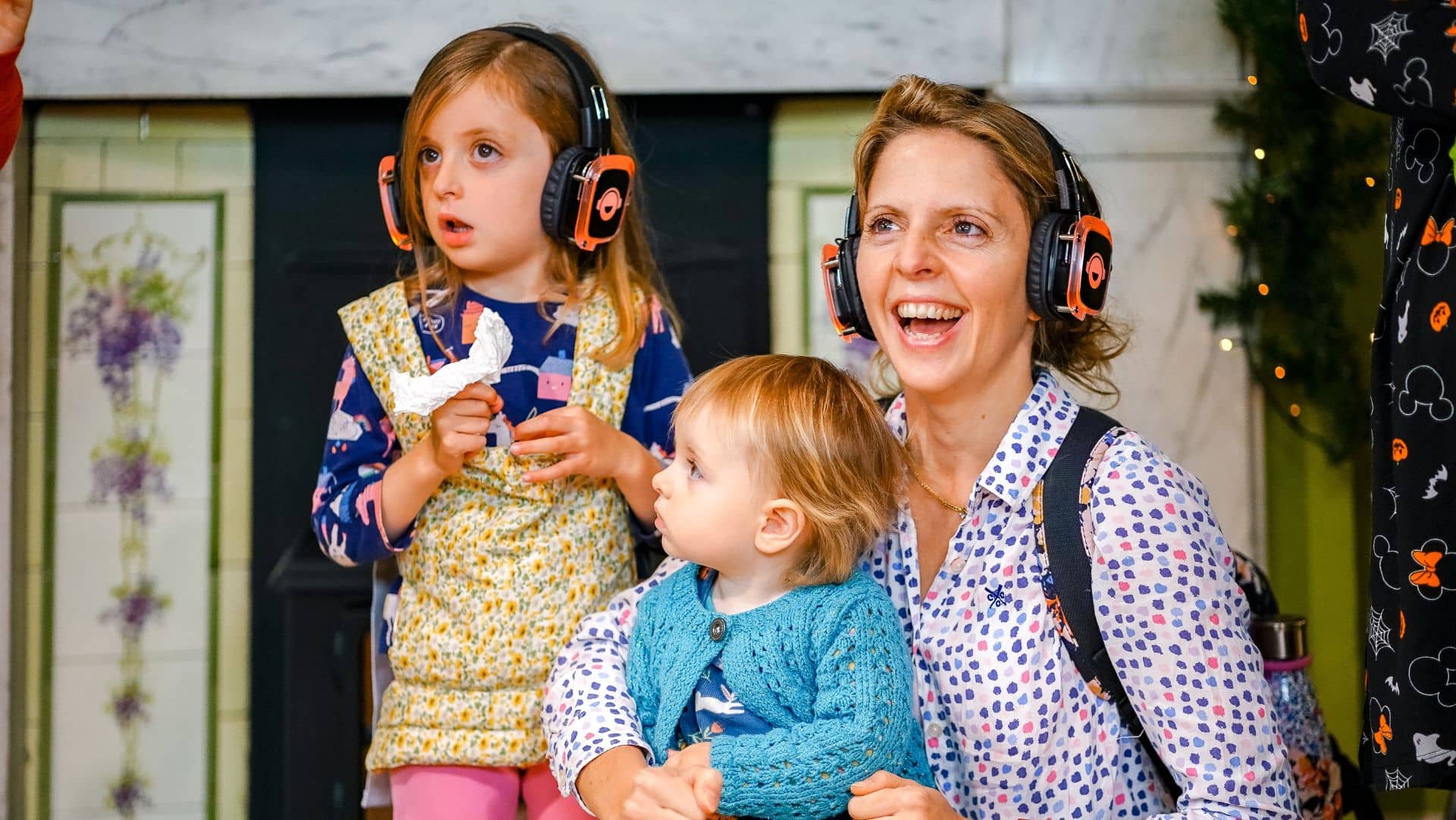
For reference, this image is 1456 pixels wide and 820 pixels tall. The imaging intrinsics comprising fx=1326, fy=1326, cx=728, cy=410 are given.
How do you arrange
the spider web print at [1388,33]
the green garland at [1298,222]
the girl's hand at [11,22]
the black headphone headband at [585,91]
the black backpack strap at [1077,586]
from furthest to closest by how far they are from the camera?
the green garland at [1298,222]
the black headphone headband at [585,91]
the girl's hand at [11,22]
the black backpack strap at [1077,586]
the spider web print at [1388,33]

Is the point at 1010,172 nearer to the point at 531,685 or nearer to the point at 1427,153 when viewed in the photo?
the point at 1427,153

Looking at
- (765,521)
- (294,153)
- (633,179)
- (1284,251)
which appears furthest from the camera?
(294,153)

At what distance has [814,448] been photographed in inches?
65.7

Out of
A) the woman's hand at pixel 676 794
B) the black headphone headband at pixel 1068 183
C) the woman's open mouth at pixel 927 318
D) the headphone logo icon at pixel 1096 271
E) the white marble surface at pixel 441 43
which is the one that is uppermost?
the white marble surface at pixel 441 43

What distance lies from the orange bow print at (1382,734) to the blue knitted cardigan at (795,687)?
52cm

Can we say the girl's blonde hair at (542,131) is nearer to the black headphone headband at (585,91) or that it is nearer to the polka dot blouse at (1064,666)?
the black headphone headband at (585,91)

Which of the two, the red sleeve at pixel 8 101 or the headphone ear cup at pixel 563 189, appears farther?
the headphone ear cup at pixel 563 189

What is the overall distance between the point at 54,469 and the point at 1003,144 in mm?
2398

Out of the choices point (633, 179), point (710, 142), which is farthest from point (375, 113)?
point (633, 179)

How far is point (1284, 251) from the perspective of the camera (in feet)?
9.53

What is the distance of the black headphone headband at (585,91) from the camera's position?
2.04m

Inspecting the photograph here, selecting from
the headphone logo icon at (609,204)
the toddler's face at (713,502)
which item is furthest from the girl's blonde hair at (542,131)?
the toddler's face at (713,502)

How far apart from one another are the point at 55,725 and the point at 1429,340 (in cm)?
294

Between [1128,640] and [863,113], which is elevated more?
[863,113]
